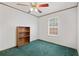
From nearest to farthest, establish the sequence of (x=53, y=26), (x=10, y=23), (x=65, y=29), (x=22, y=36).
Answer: (x=53, y=26)
(x=65, y=29)
(x=10, y=23)
(x=22, y=36)

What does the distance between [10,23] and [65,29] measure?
7.04 feet

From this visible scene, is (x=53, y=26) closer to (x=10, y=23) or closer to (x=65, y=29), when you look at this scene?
(x=65, y=29)

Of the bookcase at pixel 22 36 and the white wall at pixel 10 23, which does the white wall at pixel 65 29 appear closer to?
the white wall at pixel 10 23

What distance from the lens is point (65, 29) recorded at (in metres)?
3.77

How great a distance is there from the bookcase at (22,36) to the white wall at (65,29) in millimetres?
1324

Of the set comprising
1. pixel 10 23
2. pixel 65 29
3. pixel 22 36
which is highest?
pixel 10 23

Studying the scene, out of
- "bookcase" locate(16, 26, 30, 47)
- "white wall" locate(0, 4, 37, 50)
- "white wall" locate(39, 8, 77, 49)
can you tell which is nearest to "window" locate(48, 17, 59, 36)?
"white wall" locate(39, 8, 77, 49)

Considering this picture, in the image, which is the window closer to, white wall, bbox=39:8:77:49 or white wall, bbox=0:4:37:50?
white wall, bbox=39:8:77:49

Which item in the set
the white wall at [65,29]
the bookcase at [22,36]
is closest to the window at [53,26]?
the white wall at [65,29]

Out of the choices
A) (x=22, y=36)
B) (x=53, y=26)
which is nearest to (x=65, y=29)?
(x=53, y=26)

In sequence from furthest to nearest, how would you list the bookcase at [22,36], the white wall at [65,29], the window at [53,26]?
the bookcase at [22,36] → the white wall at [65,29] → the window at [53,26]

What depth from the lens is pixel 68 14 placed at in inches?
148

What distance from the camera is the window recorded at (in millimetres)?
3413

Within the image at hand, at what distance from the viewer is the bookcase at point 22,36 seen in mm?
4685
